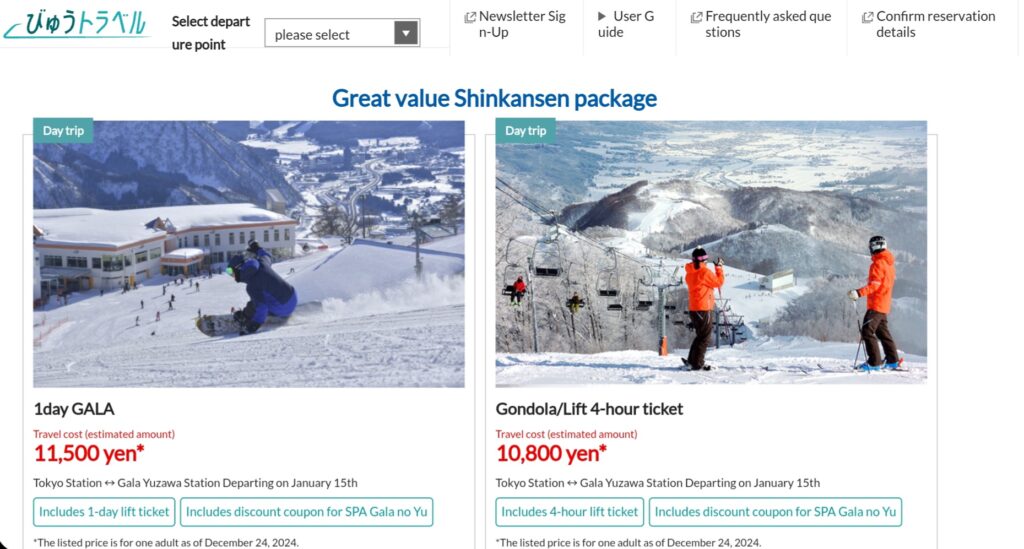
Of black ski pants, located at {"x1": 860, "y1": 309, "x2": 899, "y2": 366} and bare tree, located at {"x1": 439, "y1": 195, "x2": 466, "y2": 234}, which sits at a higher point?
bare tree, located at {"x1": 439, "y1": 195, "x2": 466, "y2": 234}

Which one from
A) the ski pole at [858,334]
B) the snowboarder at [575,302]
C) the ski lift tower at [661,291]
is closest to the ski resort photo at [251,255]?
the snowboarder at [575,302]

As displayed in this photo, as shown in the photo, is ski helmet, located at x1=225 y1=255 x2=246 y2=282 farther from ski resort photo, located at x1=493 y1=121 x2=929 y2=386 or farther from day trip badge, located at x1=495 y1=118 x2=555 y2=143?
day trip badge, located at x1=495 y1=118 x2=555 y2=143

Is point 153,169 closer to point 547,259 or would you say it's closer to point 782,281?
point 547,259

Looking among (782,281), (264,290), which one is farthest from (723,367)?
(264,290)

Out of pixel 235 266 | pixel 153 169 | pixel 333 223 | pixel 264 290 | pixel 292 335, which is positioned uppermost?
pixel 153 169

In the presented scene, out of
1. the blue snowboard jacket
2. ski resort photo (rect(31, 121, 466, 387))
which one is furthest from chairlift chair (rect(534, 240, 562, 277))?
the blue snowboard jacket

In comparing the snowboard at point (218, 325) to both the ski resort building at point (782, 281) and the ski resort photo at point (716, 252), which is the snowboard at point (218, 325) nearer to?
the ski resort photo at point (716, 252)

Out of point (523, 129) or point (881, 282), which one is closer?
point (523, 129)
